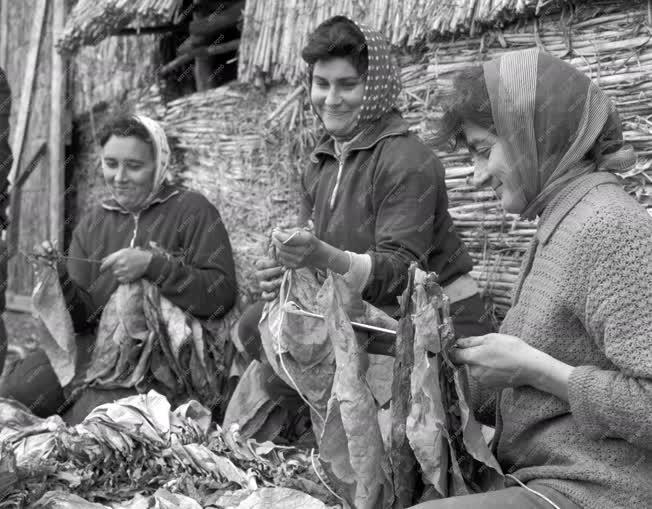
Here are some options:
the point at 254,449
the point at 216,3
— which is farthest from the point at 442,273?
the point at 216,3

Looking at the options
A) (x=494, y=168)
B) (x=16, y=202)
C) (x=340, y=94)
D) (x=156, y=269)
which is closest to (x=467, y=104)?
(x=494, y=168)

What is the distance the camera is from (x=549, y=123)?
1.96 meters

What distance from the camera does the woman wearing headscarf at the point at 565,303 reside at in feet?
5.92

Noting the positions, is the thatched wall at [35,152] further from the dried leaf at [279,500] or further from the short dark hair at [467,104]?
the short dark hair at [467,104]

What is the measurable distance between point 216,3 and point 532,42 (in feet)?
8.75

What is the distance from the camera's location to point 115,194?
421cm

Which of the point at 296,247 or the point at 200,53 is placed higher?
the point at 200,53

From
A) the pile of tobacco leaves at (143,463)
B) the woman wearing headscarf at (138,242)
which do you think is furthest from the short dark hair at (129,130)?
the pile of tobacco leaves at (143,463)

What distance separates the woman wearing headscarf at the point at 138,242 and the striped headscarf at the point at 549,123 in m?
2.15

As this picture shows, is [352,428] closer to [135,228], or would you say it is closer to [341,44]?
[341,44]

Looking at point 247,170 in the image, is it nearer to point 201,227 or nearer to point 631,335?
point 201,227

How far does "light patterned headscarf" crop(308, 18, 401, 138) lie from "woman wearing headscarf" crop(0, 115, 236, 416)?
1.07 metres

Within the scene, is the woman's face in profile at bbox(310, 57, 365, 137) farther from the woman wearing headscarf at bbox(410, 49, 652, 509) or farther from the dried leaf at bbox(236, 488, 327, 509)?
the dried leaf at bbox(236, 488, 327, 509)

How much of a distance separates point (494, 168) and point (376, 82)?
4.06 ft
